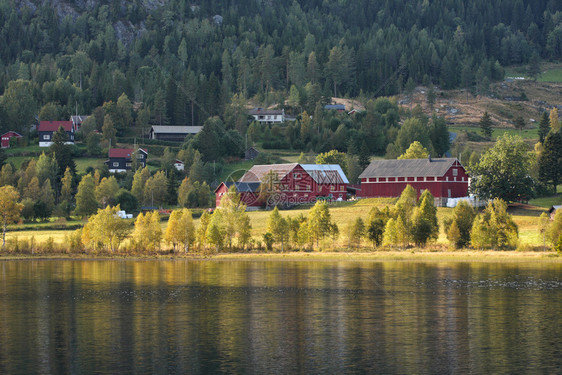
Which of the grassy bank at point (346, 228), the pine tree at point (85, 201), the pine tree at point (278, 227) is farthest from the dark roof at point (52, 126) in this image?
the pine tree at point (278, 227)

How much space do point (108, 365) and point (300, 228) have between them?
59781 mm

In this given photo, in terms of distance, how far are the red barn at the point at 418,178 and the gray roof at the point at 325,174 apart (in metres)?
6.13

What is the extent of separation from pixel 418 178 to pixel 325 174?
61.9ft

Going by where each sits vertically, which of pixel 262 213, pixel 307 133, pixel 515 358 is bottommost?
pixel 515 358

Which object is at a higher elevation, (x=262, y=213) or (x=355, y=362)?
(x=262, y=213)

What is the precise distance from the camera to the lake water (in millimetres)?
37281

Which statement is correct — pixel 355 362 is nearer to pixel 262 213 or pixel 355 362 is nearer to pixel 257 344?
pixel 257 344

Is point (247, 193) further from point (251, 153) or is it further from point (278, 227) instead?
point (251, 153)

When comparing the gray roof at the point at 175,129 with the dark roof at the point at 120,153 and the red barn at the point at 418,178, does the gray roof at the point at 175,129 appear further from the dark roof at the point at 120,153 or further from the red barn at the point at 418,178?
the red barn at the point at 418,178

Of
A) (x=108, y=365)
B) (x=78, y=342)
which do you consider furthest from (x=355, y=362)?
(x=78, y=342)

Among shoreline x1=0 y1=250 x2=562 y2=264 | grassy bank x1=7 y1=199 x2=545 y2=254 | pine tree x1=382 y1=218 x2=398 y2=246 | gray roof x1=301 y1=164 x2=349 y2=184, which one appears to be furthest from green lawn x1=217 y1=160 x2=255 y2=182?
pine tree x1=382 y1=218 x2=398 y2=246

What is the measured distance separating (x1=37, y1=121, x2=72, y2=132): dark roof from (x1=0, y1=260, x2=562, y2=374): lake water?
101350 millimetres

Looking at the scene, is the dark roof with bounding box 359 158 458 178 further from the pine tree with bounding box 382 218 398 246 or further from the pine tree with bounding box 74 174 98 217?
the pine tree with bounding box 74 174 98 217

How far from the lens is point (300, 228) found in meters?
95.5
